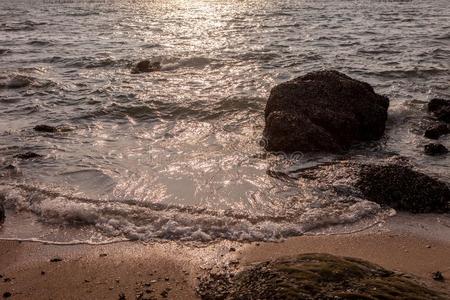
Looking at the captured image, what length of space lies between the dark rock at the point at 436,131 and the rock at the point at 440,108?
0.67 meters

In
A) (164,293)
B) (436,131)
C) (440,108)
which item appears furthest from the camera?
(440,108)

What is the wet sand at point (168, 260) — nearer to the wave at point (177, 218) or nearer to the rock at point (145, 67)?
the wave at point (177, 218)

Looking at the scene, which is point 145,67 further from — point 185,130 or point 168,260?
point 168,260

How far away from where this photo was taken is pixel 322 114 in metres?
8.32

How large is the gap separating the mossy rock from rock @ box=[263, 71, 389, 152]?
12.9 feet

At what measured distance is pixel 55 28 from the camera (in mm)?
25250

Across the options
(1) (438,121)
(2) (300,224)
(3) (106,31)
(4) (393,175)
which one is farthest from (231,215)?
(3) (106,31)

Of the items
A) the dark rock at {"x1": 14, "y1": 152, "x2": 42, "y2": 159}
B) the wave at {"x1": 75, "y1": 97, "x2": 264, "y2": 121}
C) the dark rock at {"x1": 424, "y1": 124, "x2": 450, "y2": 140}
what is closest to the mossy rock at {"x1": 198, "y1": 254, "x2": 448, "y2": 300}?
the dark rock at {"x1": 14, "y1": 152, "x2": 42, "y2": 159}

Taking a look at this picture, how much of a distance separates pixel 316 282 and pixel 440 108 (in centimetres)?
730

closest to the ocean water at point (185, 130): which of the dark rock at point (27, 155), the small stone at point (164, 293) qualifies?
the dark rock at point (27, 155)

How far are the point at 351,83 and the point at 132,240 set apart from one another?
Result: 538 centimetres

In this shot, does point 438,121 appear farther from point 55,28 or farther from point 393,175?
point 55,28

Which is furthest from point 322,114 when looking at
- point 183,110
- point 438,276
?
point 438,276

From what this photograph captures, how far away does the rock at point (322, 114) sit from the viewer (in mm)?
7906
